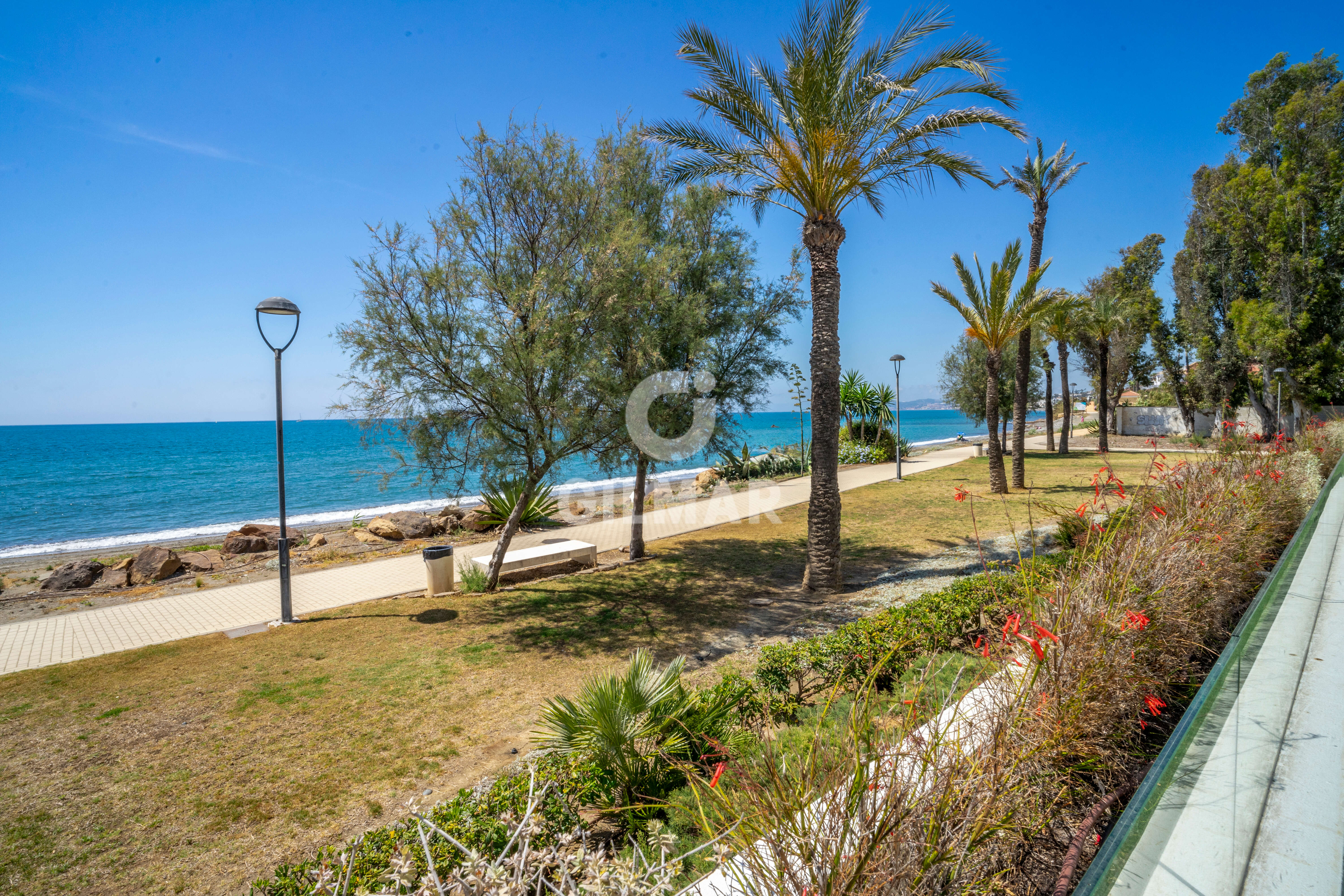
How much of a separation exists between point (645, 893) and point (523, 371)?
6.57 metres

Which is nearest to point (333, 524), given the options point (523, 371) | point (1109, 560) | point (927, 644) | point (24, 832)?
point (523, 371)

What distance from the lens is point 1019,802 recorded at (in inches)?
76.8

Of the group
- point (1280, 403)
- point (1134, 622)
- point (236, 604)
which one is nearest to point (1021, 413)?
point (1280, 403)

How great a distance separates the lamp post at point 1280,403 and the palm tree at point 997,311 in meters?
9.85

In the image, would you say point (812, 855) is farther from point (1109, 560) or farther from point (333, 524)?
point (333, 524)

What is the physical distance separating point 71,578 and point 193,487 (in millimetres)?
30296

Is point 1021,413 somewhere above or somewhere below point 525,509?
above

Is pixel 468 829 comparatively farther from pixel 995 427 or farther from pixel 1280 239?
pixel 1280 239

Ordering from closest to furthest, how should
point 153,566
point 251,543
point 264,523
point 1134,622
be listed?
point 1134,622 → point 153,566 → point 251,543 → point 264,523

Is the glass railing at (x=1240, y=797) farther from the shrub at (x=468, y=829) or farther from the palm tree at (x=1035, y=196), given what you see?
the palm tree at (x=1035, y=196)

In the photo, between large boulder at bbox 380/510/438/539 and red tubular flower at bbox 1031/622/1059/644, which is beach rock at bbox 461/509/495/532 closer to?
large boulder at bbox 380/510/438/539

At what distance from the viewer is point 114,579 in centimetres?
1131

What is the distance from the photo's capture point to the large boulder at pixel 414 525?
14.8 m

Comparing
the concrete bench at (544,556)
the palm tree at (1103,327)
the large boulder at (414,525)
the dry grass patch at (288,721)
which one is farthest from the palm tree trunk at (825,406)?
the palm tree at (1103,327)
